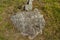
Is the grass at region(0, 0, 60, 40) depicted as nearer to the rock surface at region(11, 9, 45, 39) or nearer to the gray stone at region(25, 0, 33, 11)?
the rock surface at region(11, 9, 45, 39)

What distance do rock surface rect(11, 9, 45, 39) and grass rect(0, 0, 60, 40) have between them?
0.17 m

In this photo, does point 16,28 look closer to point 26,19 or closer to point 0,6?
point 26,19

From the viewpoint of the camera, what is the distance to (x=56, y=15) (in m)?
6.41

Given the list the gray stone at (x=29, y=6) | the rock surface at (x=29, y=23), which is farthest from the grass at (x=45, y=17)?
the gray stone at (x=29, y=6)

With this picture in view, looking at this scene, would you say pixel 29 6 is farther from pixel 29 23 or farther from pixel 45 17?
pixel 29 23

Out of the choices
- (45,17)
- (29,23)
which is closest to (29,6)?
(45,17)

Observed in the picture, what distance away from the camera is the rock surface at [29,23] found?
555 cm

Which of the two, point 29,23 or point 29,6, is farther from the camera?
point 29,6

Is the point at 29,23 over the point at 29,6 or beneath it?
beneath

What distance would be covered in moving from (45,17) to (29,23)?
2.78 feet

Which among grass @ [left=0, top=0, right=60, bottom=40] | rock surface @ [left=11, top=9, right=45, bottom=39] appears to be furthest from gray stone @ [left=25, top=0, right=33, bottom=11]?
grass @ [left=0, top=0, right=60, bottom=40]

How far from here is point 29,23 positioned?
574 centimetres

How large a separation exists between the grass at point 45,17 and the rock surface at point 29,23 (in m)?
0.17

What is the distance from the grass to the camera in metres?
5.57
